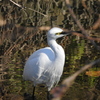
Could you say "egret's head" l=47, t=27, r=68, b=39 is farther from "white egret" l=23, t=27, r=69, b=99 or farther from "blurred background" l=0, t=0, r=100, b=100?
"blurred background" l=0, t=0, r=100, b=100

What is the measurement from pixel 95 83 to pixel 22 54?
7.48 feet

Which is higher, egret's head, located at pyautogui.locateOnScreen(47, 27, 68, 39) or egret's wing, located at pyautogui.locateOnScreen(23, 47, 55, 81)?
egret's head, located at pyautogui.locateOnScreen(47, 27, 68, 39)

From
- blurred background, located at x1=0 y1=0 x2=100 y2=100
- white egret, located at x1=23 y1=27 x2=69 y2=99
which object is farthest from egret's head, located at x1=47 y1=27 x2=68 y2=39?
blurred background, located at x1=0 y1=0 x2=100 y2=100


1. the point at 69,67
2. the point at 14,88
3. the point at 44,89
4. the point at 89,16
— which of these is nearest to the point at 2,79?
the point at 14,88

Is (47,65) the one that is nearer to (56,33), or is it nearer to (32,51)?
(56,33)

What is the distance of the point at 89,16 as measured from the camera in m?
11.2

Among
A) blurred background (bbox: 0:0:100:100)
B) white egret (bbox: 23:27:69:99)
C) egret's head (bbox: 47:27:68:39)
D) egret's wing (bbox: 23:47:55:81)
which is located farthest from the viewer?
blurred background (bbox: 0:0:100:100)

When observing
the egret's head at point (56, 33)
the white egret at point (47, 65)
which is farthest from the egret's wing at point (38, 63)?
the egret's head at point (56, 33)

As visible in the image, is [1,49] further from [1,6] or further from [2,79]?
[1,6]

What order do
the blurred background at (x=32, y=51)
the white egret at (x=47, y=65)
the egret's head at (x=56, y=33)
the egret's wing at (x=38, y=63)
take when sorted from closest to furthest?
1. the egret's head at (x=56, y=33)
2. the white egret at (x=47, y=65)
3. the egret's wing at (x=38, y=63)
4. the blurred background at (x=32, y=51)

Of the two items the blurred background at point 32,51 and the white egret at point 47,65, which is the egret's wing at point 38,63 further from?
the blurred background at point 32,51

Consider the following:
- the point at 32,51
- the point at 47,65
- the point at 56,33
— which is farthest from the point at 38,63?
the point at 32,51

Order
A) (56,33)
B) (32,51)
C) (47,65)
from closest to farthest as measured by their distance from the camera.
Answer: (56,33) < (47,65) < (32,51)

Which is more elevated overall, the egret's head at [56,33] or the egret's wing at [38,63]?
the egret's head at [56,33]
